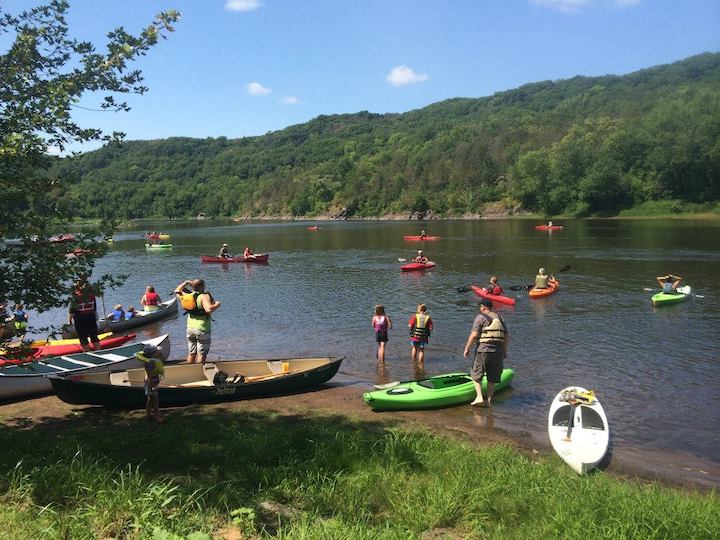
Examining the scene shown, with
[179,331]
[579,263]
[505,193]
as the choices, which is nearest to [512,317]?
[179,331]

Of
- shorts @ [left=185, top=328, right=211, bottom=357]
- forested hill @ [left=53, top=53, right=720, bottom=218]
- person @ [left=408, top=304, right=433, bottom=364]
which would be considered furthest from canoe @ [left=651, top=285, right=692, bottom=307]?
forested hill @ [left=53, top=53, right=720, bottom=218]

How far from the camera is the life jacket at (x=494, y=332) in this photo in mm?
10758

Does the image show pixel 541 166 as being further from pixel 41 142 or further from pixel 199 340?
pixel 41 142

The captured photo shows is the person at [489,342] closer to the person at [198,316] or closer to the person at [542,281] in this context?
the person at [198,316]

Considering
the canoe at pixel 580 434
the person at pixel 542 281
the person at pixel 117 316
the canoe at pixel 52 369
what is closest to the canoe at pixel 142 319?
the person at pixel 117 316

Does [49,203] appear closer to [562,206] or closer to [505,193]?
[562,206]

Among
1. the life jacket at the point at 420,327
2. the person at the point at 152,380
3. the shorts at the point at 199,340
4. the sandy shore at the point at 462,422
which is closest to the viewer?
the sandy shore at the point at 462,422

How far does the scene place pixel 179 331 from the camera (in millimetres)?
20922

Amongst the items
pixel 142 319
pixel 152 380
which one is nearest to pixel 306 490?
pixel 152 380

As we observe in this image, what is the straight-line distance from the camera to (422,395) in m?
11.5

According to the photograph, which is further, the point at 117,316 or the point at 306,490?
the point at 117,316

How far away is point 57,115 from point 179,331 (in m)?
15.6

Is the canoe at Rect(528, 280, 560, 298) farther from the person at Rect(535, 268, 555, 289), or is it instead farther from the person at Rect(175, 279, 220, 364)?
the person at Rect(175, 279, 220, 364)

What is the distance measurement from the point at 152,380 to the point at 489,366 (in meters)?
6.45
